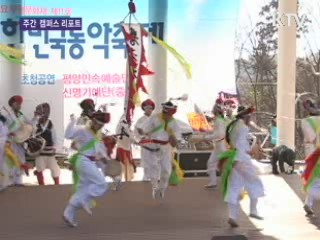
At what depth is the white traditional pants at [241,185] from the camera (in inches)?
291

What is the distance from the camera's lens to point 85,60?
38.4ft

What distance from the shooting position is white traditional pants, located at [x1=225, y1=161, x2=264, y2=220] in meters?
7.40

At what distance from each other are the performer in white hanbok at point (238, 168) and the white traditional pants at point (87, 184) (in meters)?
1.38

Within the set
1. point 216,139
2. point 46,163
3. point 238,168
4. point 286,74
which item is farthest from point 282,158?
point 238,168

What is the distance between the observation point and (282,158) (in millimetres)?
11711

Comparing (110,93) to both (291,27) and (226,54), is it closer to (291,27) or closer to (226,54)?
(226,54)

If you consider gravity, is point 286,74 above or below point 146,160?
above

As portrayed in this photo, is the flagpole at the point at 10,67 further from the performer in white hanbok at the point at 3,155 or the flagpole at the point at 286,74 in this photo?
the flagpole at the point at 286,74

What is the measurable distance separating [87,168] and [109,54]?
184 inches

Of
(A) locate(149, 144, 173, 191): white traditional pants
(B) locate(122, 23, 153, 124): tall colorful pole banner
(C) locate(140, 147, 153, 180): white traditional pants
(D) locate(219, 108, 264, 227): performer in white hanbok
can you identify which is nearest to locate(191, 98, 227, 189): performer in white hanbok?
(C) locate(140, 147, 153, 180): white traditional pants

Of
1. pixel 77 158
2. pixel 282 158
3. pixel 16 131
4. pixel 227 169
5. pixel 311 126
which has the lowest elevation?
pixel 282 158

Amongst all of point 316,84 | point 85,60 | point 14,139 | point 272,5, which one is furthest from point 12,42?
point 316,84

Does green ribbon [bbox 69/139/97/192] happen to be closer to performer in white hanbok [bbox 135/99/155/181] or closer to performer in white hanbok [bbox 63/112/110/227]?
performer in white hanbok [bbox 63/112/110/227]

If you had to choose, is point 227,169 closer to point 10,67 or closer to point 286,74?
point 10,67
